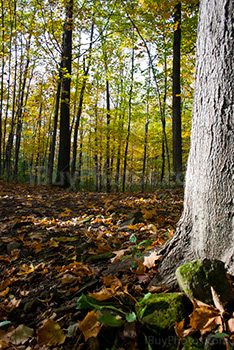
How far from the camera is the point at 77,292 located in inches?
68.8

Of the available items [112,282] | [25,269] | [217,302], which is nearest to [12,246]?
[25,269]

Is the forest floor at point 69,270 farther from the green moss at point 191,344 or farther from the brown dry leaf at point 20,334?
the green moss at point 191,344

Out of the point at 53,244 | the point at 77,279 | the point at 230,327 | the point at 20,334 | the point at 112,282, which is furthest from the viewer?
the point at 53,244

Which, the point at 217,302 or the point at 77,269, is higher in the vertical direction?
the point at 217,302

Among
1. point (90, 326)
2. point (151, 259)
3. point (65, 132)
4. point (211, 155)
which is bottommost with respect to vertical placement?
point (90, 326)

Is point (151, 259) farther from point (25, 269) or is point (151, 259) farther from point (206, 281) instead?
point (25, 269)

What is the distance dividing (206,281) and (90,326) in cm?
76

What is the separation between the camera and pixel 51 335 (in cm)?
134

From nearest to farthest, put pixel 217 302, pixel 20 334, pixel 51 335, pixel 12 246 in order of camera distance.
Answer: pixel 217 302 < pixel 51 335 < pixel 20 334 < pixel 12 246

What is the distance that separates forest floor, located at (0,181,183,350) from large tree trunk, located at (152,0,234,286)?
415 millimetres

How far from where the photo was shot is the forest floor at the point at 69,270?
4.50 feet

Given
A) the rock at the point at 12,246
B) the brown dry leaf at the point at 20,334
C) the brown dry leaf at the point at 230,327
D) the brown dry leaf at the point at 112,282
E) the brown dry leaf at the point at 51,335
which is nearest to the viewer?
the brown dry leaf at the point at 230,327

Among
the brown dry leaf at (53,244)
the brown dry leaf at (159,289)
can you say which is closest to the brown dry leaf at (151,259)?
the brown dry leaf at (159,289)

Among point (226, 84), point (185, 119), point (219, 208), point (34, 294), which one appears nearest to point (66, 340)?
point (34, 294)
